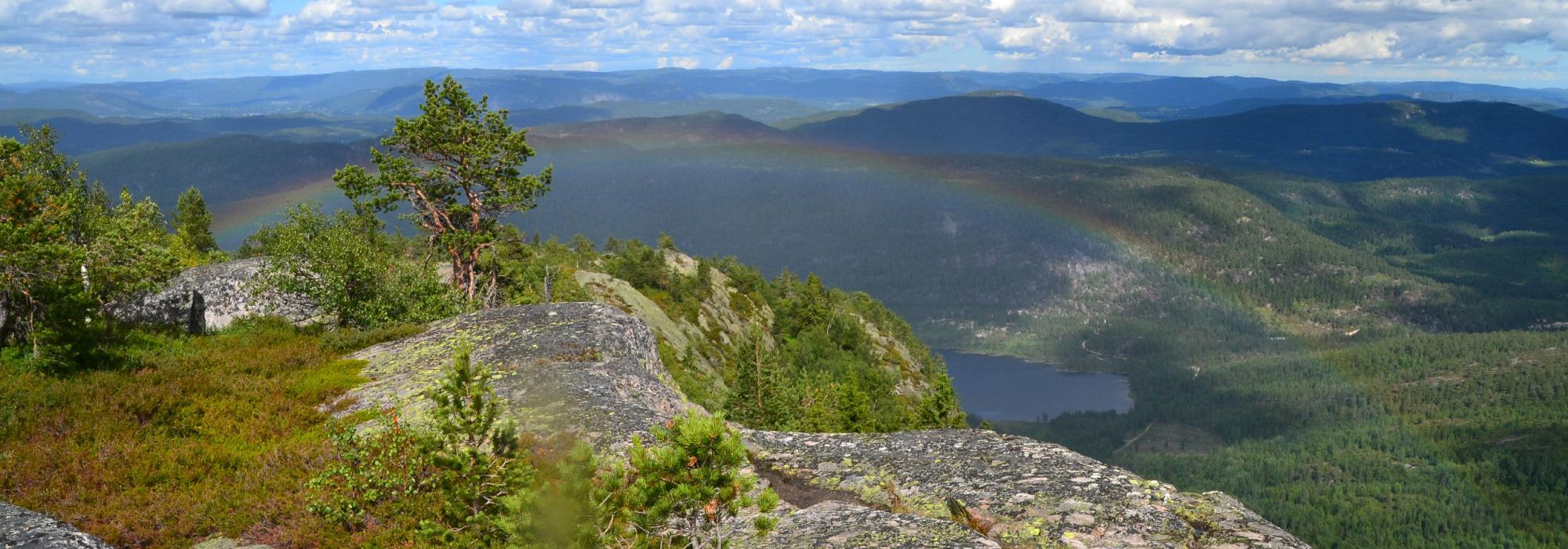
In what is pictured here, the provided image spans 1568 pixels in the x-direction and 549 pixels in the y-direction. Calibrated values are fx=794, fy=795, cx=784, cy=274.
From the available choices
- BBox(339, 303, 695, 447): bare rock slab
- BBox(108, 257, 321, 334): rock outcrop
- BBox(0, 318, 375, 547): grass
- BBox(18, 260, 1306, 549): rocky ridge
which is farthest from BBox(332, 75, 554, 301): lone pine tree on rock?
BBox(0, 318, 375, 547): grass

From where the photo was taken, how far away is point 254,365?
24.3m

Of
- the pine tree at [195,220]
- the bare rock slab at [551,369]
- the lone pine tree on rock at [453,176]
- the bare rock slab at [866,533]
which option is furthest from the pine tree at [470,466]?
the pine tree at [195,220]

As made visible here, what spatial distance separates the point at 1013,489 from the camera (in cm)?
1709

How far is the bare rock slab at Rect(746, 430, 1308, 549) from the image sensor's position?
1482 centimetres

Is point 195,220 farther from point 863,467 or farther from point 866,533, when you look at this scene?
point 866,533

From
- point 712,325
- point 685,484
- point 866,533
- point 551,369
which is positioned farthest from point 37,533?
point 712,325

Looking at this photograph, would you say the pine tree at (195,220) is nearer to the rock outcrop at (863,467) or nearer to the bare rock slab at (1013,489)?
the rock outcrop at (863,467)

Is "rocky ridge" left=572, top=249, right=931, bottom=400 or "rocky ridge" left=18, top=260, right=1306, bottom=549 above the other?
"rocky ridge" left=18, top=260, right=1306, bottom=549

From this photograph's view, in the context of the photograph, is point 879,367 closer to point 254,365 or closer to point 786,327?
point 786,327

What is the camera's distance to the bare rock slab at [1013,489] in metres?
14.8

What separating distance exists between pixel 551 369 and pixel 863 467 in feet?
32.1

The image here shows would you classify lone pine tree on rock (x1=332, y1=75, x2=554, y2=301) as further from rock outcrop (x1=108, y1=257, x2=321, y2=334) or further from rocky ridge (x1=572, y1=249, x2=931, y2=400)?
rocky ridge (x1=572, y1=249, x2=931, y2=400)

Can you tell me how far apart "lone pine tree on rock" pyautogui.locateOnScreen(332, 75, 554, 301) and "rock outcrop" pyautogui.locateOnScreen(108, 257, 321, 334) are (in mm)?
7658

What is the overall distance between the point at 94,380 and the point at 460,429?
15.5 m
